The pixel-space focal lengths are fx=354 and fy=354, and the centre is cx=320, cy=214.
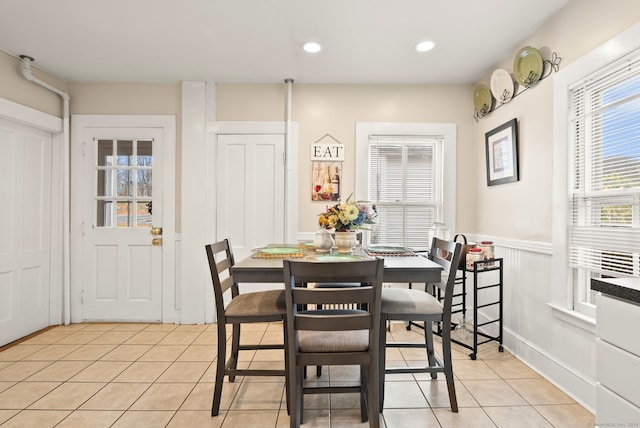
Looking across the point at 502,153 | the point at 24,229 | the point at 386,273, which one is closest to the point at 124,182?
the point at 24,229

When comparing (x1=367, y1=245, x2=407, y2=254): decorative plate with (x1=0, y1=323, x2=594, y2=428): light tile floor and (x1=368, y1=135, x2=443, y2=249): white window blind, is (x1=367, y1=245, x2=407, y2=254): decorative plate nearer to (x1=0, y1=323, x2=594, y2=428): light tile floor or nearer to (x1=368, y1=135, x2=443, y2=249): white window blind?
(x1=0, y1=323, x2=594, y2=428): light tile floor

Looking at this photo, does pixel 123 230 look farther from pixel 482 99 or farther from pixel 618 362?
pixel 618 362

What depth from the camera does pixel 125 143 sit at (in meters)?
3.78

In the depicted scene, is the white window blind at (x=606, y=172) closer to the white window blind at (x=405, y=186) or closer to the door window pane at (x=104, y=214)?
the white window blind at (x=405, y=186)

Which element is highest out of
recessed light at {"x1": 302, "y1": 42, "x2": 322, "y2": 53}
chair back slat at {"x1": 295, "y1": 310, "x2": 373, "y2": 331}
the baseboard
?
recessed light at {"x1": 302, "y1": 42, "x2": 322, "y2": 53}

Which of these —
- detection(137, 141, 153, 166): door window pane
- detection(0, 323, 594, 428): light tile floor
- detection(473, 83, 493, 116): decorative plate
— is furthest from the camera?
detection(137, 141, 153, 166): door window pane

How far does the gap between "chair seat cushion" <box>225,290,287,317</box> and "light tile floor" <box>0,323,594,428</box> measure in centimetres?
58

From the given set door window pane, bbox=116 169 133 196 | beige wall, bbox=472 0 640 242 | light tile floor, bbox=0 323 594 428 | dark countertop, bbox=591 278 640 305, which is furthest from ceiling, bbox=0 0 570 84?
light tile floor, bbox=0 323 594 428

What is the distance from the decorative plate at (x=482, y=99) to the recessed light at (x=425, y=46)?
857mm

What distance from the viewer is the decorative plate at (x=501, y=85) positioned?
2984 millimetres

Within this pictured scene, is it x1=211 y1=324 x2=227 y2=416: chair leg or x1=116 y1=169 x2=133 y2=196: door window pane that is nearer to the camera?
x1=211 y1=324 x2=227 y2=416: chair leg

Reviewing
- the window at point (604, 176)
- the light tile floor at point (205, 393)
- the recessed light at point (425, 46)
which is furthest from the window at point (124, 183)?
the window at point (604, 176)

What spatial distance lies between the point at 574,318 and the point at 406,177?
6.58 ft

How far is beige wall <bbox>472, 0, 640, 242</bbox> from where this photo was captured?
2023 millimetres
